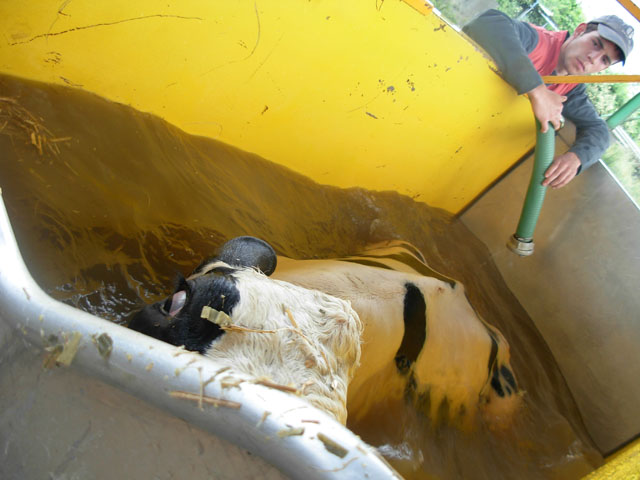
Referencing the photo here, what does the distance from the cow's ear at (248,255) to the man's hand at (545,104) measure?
5.50ft

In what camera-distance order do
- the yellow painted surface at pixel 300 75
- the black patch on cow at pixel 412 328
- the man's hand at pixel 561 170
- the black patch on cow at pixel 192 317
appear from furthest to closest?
the man's hand at pixel 561 170 → the black patch on cow at pixel 412 328 → the yellow painted surface at pixel 300 75 → the black patch on cow at pixel 192 317

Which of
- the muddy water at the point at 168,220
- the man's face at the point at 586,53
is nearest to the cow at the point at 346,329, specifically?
the muddy water at the point at 168,220

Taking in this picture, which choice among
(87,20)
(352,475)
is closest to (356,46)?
(87,20)

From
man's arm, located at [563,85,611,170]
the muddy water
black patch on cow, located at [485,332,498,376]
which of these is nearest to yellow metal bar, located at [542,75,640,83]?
man's arm, located at [563,85,611,170]

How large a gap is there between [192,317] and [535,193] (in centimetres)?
217

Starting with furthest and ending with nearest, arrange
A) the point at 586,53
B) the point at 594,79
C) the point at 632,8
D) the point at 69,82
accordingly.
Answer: the point at 586,53 → the point at 594,79 → the point at 632,8 → the point at 69,82

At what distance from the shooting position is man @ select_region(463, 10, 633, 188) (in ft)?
7.38

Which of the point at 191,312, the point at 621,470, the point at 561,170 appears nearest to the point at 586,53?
the point at 561,170

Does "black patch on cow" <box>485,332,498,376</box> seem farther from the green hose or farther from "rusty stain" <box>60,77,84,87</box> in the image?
"rusty stain" <box>60,77,84,87</box>

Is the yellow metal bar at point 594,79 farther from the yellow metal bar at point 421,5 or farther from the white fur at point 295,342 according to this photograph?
the white fur at point 295,342

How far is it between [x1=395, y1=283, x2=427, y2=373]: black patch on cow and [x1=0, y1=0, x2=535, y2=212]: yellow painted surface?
889 mm

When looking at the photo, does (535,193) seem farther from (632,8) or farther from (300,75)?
(300,75)

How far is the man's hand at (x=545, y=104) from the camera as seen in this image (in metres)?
2.32

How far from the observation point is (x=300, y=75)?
6.58 feet
